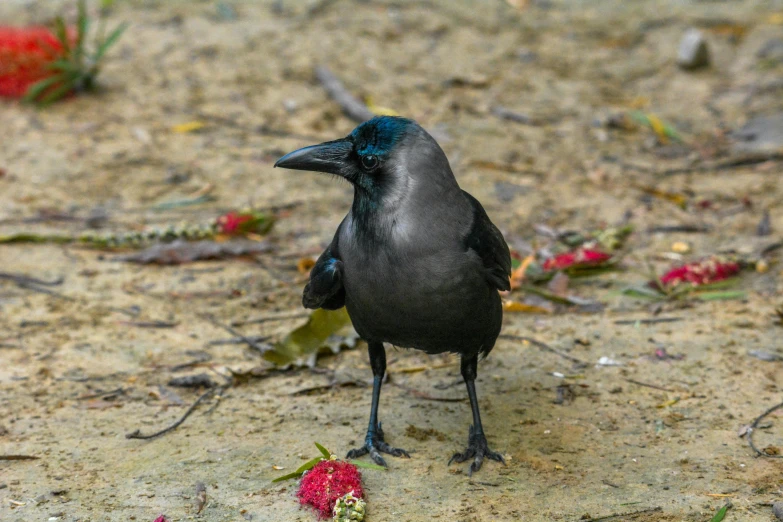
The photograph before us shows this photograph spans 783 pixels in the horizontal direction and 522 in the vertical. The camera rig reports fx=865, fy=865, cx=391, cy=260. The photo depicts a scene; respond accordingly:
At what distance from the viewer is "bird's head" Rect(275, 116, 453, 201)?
3438mm

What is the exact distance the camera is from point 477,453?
3.62 metres

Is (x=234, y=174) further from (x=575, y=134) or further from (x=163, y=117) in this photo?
(x=575, y=134)

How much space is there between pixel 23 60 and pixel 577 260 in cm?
508

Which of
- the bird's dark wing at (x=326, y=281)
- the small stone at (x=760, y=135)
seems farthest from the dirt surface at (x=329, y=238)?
the bird's dark wing at (x=326, y=281)

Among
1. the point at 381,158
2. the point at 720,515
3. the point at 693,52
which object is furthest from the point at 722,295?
the point at 693,52

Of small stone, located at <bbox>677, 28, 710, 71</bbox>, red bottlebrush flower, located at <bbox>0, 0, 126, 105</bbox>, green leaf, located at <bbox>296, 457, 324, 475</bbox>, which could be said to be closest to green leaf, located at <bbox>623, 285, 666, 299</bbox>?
green leaf, located at <bbox>296, 457, 324, 475</bbox>

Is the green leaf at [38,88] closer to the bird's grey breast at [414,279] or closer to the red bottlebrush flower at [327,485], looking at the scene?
the bird's grey breast at [414,279]

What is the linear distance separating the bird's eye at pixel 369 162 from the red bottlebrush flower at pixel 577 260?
228 centimetres

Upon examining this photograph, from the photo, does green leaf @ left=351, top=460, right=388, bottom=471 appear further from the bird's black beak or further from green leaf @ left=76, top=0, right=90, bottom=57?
green leaf @ left=76, top=0, right=90, bottom=57

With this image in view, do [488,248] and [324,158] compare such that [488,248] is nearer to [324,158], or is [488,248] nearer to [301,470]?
[324,158]

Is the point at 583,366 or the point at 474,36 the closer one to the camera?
the point at 583,366

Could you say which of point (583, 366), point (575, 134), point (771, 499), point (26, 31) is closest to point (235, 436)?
point (583, 366)

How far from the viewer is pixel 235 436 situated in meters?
3.78

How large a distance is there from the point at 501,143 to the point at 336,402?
3.73m
